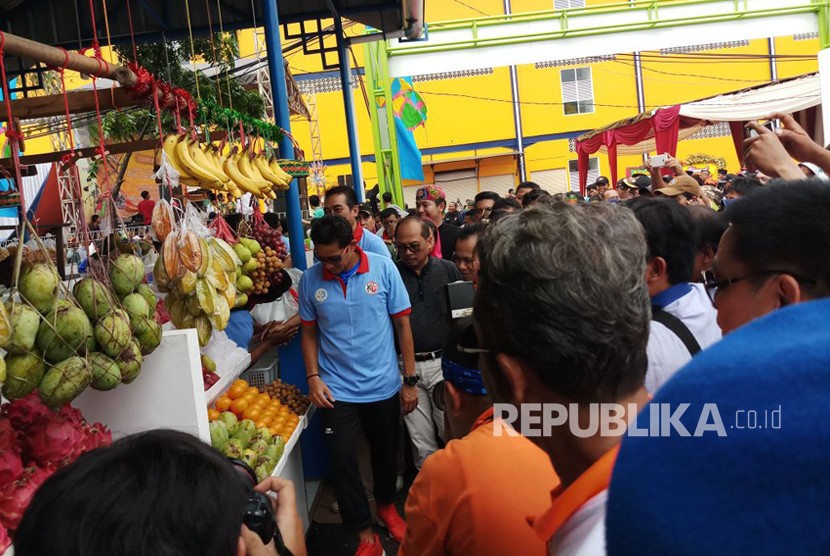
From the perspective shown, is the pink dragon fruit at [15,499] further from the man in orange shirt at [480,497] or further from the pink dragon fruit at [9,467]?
the man in orange shirt at [480,497]

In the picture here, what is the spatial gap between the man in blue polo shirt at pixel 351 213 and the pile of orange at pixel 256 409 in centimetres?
122

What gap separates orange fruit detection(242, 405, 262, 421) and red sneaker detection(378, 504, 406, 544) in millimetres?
1078

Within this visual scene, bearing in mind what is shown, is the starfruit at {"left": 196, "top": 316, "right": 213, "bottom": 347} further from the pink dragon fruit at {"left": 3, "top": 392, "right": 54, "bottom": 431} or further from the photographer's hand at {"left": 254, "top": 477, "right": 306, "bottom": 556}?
the photographer's hand at {"left": 254, "top": 477, "right": 306, "bottom": 556}

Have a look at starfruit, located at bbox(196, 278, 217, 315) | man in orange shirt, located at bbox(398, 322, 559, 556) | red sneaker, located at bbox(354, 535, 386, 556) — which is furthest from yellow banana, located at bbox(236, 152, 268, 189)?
man in orange shirt, located at bbox(398, 322, 559, 556)

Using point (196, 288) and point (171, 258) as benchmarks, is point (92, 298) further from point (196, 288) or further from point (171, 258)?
point (196, 288)

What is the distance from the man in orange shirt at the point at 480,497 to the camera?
1.31 meters

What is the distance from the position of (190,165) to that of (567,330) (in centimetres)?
216

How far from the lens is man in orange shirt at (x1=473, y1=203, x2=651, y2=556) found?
98 centimetres

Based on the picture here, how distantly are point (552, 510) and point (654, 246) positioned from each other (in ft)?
4.65

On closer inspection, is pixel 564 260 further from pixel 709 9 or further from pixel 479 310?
pixel 709 9

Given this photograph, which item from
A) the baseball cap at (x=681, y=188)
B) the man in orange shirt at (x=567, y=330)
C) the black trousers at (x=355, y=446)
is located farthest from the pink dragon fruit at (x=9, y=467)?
the baseball cap at (x=681, y=188)

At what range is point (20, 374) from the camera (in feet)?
5.32

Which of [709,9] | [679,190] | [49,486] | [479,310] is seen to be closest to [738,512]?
[479,310]

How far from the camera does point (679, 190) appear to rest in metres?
4.84
